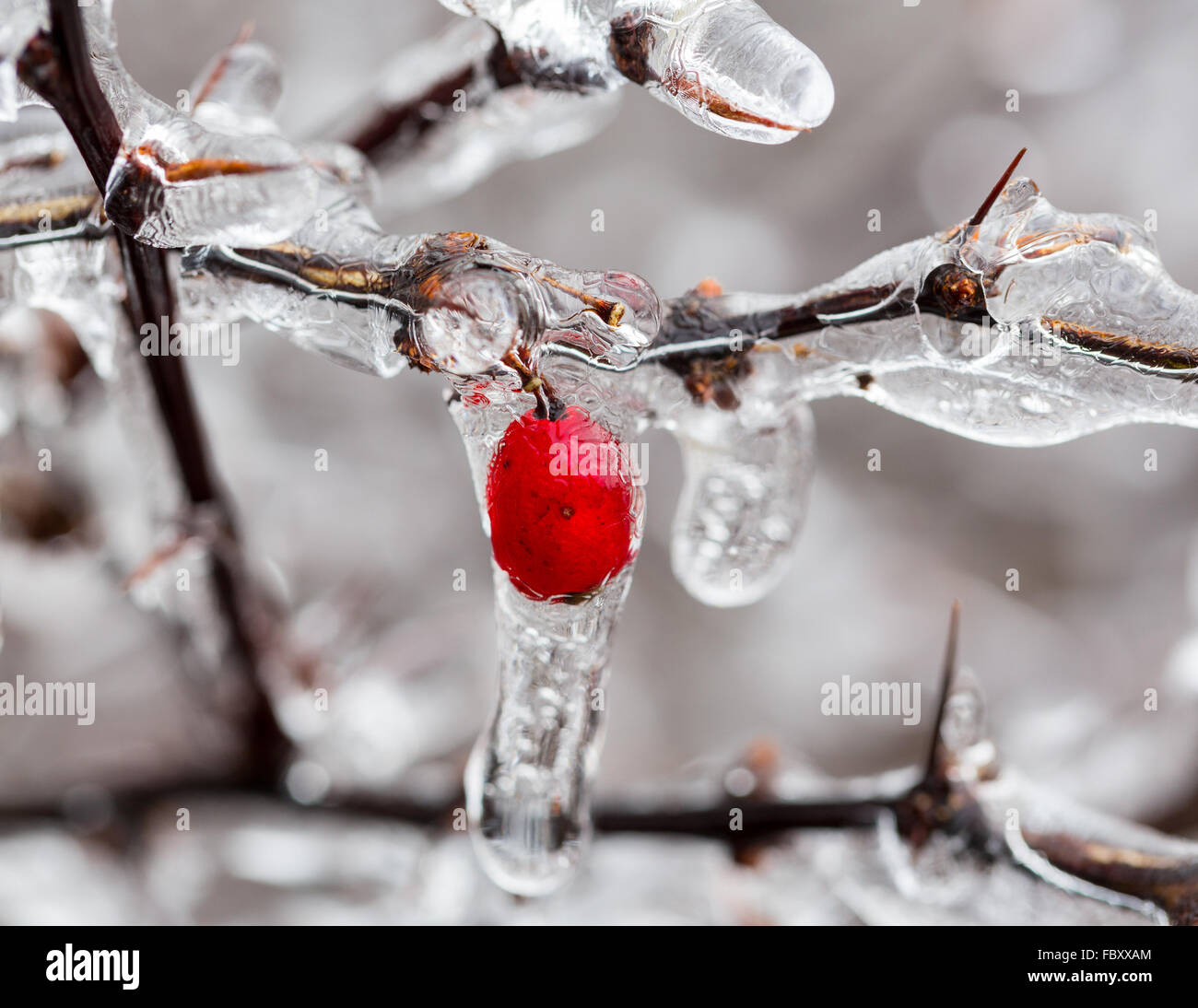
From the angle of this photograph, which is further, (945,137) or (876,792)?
(945,137)

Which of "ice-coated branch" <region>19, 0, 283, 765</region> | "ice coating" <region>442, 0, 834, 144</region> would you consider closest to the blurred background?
"ice-coated branch" <region>19, 0, 283, 765</region>

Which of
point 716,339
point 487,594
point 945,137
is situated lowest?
point 487,594

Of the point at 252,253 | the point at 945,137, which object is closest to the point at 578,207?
the point at 945,137

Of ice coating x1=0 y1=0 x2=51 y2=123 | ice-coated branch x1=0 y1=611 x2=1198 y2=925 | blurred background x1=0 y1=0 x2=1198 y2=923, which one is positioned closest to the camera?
ice coating x1=0 y1=0 x2=51 y2=123

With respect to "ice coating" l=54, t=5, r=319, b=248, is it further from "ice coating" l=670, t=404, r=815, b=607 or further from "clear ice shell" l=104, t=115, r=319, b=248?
"ice coating" l=670, t=404, r=815, b=607

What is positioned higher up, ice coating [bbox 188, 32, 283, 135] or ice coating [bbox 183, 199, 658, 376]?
ice coating [bbox 188, 32, 283, 135]

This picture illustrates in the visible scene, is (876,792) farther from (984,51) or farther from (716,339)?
(984,51)

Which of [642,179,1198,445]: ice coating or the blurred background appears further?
the blurred background
